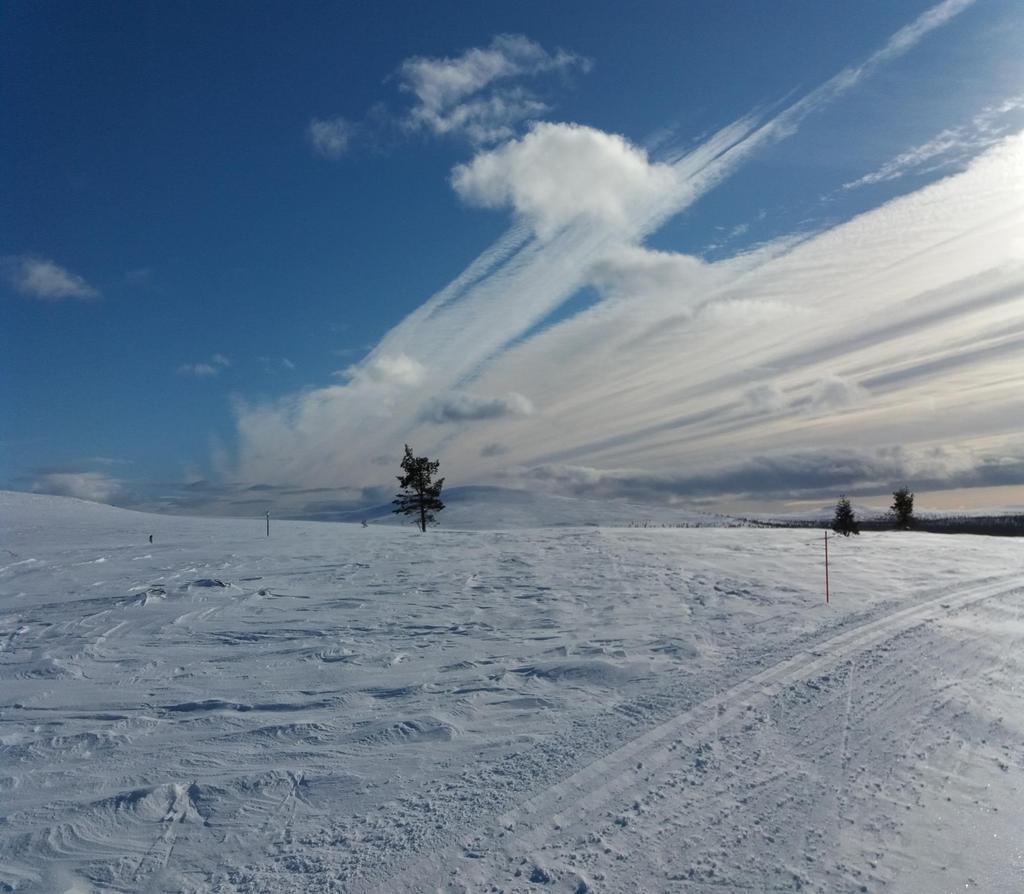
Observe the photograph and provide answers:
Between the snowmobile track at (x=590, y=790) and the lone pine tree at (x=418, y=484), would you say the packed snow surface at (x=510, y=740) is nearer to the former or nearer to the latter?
the snowmobile track at (x=590, y=790)

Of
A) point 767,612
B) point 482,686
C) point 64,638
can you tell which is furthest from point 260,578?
point 767,612

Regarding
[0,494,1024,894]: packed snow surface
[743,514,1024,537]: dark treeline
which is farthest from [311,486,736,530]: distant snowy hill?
[0,494,1024,894]: packed snow surface

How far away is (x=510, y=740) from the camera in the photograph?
7918mm

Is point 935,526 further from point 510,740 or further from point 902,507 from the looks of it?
point 510,740

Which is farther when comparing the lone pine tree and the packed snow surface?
the lone pine tree

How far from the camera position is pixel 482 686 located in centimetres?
998

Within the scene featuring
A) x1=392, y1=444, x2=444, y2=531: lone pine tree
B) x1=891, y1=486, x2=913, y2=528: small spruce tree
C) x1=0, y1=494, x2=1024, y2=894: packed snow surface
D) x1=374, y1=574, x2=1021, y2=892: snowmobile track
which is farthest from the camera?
x1=891, y1=486, x2=913, y2=528: small spruce tree

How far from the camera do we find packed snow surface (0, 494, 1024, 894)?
5.39 meters

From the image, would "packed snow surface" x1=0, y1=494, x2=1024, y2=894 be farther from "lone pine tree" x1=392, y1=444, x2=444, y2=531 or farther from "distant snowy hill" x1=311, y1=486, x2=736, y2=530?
"distant snowy hill" x1=311, y1=486, x2=736, y2=530

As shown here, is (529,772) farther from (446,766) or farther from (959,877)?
(959,877)

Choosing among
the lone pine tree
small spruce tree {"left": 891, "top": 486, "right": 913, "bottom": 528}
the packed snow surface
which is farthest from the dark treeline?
the packed snow surface

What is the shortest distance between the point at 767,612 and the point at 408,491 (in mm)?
44158

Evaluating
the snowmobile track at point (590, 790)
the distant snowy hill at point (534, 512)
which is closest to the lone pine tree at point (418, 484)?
the distant snowy hill at point (534, 512)

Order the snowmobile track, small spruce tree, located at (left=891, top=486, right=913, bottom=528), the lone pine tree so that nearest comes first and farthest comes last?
the snowmobile track < the lone pine tree < small spruce tree, located at (left=891, top=486, right=913, bottom=528)
